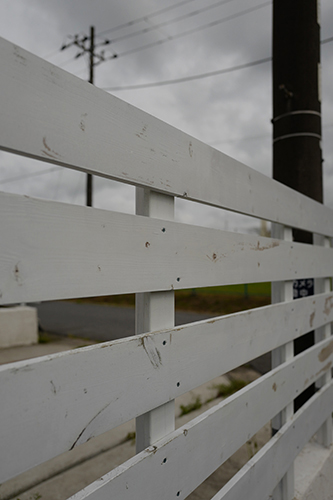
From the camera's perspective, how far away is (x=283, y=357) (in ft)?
6.94

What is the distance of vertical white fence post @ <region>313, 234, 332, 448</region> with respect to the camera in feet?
8.84

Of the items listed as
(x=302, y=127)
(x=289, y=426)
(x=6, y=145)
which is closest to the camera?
(x=6, y=145)

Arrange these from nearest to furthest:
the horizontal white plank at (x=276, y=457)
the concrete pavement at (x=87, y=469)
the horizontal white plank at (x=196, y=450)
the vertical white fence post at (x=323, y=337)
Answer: the horizontal white plank at (x=196, y=450)
the horizontal white plank at (x=276, y=457)
the concrete pavement at (x=87, y=469)
the vertical white fence post at (x=323, y=337)

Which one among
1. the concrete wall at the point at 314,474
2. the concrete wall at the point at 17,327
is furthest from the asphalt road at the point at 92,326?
the concrete wall at the point at 314,474

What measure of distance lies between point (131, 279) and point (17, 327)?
6582 mm

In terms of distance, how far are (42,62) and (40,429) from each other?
2.52 feet

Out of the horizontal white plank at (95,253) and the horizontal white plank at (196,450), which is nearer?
the horizontal white plank at (95,253)

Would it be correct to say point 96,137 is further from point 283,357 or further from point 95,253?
point 283,357

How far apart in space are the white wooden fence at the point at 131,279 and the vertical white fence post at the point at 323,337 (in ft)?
3.34

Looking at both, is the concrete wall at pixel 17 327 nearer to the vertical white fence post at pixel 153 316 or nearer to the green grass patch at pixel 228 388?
the green grass patch at pixel 228 388

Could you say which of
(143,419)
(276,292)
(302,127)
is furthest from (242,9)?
(143,419)

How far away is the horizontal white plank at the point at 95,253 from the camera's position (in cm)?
74

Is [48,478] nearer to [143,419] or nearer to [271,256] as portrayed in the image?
[143,419]

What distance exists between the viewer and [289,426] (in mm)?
2041
